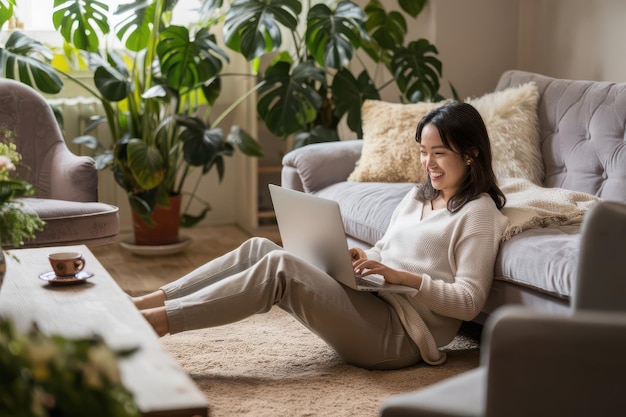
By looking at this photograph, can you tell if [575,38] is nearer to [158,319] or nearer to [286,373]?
[286,373]

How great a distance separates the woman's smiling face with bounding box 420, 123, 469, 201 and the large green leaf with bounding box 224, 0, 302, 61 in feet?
5.02

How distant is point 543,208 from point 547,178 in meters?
0.55

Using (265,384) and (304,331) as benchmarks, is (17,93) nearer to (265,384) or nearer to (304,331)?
(304,331)

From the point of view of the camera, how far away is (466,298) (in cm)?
255

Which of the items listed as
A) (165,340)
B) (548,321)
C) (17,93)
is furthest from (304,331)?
(548,321)

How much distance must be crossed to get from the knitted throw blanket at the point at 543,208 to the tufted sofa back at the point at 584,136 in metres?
0.16

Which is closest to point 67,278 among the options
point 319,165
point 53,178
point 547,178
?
point 53,178

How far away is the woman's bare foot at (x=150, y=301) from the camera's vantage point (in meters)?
2.55

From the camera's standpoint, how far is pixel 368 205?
3406 millimetres

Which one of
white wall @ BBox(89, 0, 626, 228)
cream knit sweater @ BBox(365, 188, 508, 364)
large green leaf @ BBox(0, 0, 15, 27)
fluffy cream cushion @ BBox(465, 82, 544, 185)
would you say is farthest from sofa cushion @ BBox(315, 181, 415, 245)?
large green leaf @ BBox(0, 0, 15, 27)

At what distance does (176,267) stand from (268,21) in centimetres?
123

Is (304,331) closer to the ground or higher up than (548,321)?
closer to the ground

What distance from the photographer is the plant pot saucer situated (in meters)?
4.54

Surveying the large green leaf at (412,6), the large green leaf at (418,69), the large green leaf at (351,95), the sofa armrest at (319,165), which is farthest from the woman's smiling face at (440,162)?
the large green leaf at (412,6)
